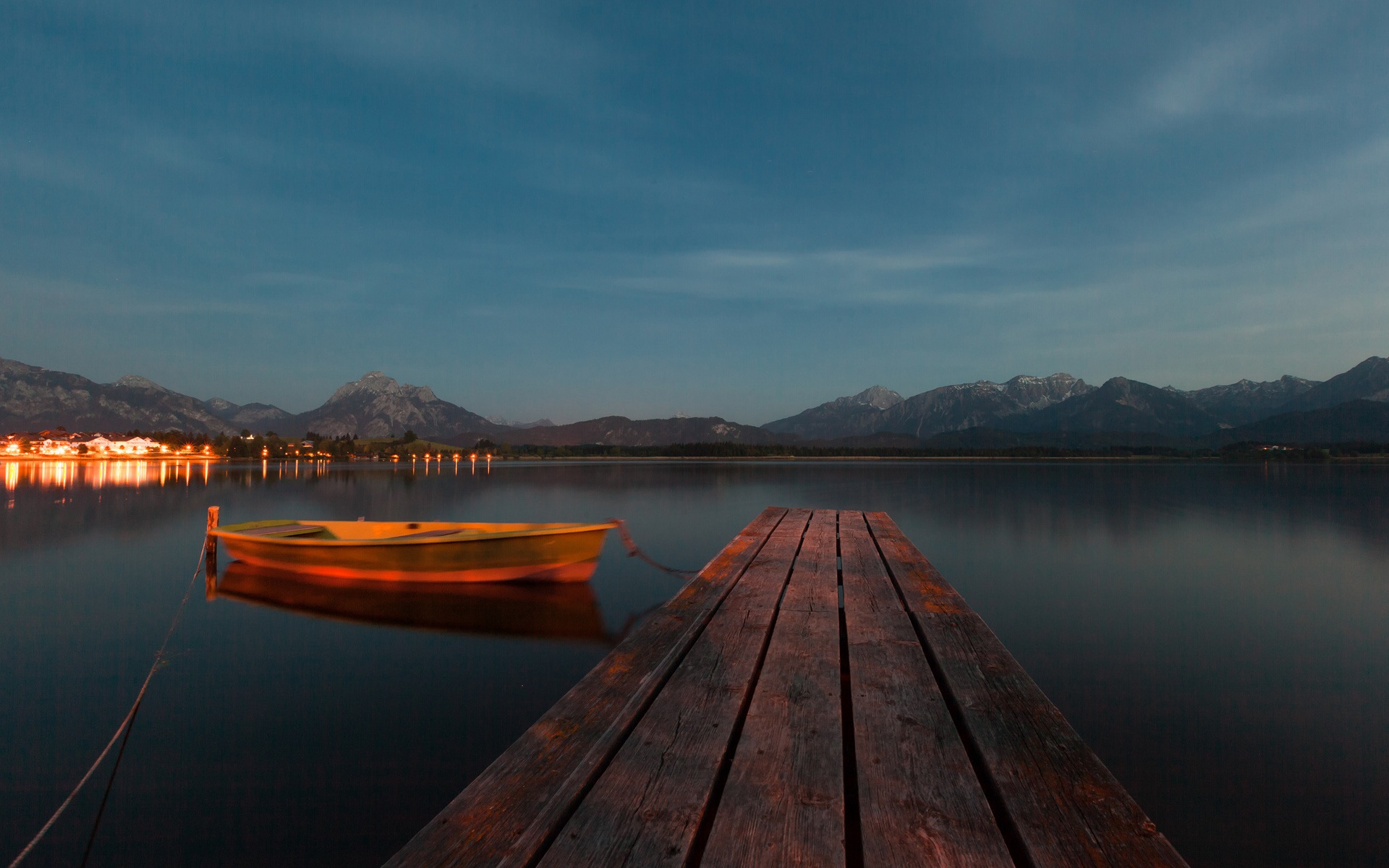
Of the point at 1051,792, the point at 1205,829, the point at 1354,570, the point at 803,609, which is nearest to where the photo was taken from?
the point at 1051,792

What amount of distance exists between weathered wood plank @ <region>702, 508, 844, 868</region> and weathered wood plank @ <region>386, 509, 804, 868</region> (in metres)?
0.65

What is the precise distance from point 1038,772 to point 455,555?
11.3 meters

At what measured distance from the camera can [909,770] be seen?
3.02 m

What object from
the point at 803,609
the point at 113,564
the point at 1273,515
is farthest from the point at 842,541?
the point at 1273,515

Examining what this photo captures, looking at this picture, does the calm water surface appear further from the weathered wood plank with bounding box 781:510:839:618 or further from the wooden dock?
the weathered wood plank with bounding box 781:510:839:618

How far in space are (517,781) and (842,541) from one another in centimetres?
888

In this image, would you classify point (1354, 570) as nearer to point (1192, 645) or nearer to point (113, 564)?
point (1192, 645)

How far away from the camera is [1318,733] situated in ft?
21.9

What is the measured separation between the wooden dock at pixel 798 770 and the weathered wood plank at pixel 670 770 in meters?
0.01

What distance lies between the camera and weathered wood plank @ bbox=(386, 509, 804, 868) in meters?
2.39

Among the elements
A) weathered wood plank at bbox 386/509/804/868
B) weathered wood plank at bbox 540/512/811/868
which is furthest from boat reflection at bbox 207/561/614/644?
weathered wood plank at bbox 540/512/811/868

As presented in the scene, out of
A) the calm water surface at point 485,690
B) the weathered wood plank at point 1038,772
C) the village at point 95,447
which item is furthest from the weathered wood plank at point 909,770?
the village at point 95,447

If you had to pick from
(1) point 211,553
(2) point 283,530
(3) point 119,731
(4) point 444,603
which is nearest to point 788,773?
(3) point 119,731

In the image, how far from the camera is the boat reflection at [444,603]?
10.6m
